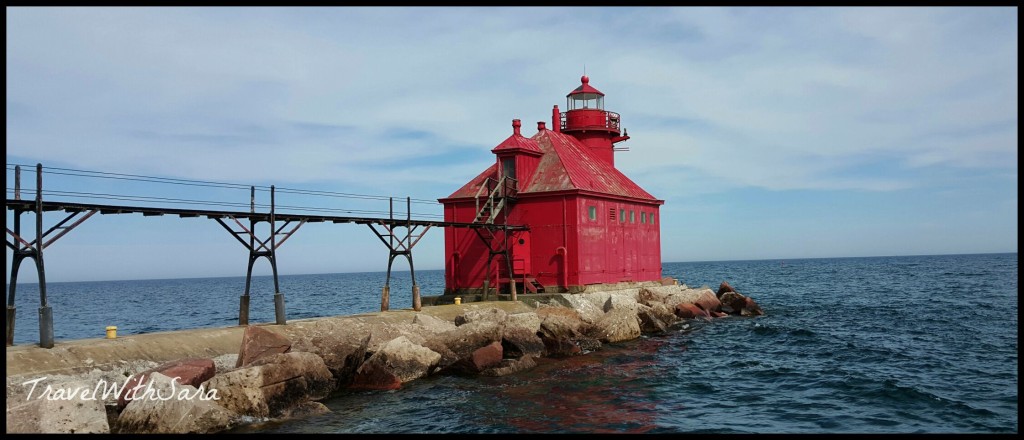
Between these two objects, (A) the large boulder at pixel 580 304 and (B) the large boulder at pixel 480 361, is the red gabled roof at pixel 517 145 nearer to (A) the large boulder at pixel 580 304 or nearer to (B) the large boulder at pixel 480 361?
(A) the large boulder at pixel 580 304

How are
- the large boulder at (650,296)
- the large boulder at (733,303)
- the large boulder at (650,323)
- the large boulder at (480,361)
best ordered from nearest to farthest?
the large boulder at (480,361) < the large boulder at (650,323) < the large boulder at (650,296) < the large boulder at (733,303)

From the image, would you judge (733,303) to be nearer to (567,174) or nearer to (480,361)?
(567,174)

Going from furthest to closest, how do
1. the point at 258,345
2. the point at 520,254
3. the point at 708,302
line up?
the point at 708,302, the point at 520,254, the point at 258,345

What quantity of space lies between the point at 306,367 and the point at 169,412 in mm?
3380

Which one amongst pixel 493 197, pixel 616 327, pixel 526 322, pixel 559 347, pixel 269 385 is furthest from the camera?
pixel 493 197

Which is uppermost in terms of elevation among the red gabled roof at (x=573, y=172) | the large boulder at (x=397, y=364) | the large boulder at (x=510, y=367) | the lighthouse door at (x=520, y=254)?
the red gabled roof at (x=573, y=172)

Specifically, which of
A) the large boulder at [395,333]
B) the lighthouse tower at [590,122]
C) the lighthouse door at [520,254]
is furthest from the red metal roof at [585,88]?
the large boulder at [395,333]

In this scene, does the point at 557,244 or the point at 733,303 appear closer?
the point at 557,244

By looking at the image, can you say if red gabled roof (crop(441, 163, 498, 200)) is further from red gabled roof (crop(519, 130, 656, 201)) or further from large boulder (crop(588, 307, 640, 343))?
large boulder (crop(588, 307, 640, 343))

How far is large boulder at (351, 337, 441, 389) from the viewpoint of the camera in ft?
57.3

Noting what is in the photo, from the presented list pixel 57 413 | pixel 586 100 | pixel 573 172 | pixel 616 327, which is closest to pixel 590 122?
pixel 586 100

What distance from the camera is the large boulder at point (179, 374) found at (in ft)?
43.5

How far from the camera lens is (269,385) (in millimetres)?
14391

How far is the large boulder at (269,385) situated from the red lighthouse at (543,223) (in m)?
13.7
